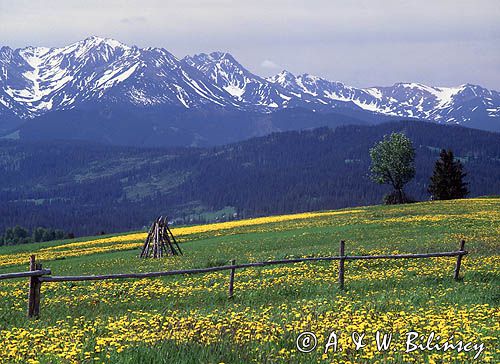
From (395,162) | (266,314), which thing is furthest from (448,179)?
(266,314)

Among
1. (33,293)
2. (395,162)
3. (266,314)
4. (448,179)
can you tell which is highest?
(395,162)

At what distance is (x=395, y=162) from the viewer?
344ft

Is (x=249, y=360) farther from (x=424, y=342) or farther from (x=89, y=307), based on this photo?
(x=89, y=307)

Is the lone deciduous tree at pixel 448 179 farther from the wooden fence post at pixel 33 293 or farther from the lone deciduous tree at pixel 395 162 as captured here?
the wooden fence post at pixel 33 293

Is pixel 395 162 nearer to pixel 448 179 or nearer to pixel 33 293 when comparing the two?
pixel 448 179

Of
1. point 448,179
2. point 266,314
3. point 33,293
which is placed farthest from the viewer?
point 448,179

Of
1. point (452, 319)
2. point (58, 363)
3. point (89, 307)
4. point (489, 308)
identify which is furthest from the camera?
point (89, 307)

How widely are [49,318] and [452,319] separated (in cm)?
1116

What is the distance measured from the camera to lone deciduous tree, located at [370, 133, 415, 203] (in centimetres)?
10475

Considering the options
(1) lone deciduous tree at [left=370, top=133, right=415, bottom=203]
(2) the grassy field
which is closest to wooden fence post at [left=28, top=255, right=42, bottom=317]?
(2) the grassy field

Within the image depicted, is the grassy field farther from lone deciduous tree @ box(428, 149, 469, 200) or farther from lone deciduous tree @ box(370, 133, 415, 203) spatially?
lone deciduous tree @ box(370, 133, 415, 203)

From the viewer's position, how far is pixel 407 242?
120 ft

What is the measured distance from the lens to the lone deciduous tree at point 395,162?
104750 mm

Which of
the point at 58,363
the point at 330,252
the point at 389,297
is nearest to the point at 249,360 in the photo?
the point at 58,363
